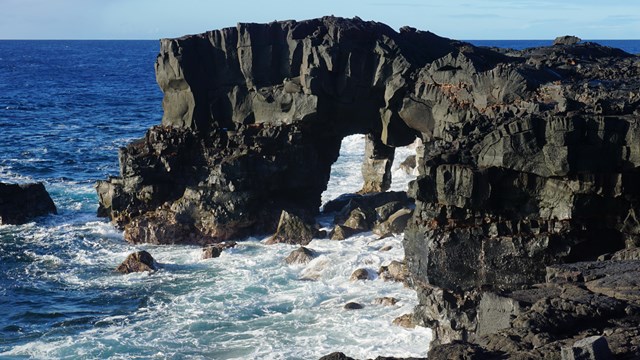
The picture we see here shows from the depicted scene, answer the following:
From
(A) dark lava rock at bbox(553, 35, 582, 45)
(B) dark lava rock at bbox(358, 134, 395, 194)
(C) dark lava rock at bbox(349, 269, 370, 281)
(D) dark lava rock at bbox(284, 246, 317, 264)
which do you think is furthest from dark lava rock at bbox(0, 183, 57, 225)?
(A) dark lava rock at bbox(553, 35, 582, 45)

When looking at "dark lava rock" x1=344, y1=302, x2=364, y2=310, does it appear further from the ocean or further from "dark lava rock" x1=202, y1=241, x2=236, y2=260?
"dark lava rock" x1=202, y1=241, x2=236, y2=260

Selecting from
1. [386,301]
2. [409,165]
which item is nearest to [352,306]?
[386,301]

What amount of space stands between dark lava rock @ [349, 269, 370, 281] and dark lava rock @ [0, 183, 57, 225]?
19950mm

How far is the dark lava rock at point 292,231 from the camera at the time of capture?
42.5m

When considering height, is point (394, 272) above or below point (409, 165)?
below

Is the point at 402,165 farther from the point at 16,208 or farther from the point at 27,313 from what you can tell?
the point at 27,313

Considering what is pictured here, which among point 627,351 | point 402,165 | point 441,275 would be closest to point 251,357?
point 441,275

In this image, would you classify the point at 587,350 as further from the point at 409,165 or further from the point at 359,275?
the point at 409,165

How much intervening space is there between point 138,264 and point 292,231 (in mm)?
7435

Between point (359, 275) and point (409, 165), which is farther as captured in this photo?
point (409, 165)

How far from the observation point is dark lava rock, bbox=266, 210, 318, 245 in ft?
139

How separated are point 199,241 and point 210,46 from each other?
34.0 feet

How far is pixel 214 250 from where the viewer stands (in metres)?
41.5

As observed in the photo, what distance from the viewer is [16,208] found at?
157 feet
